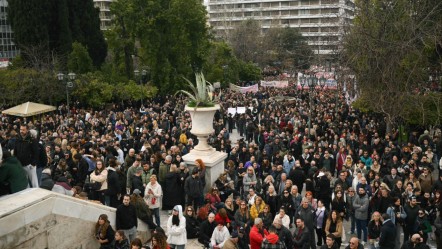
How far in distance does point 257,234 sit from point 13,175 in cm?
405

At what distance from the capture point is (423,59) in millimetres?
18984

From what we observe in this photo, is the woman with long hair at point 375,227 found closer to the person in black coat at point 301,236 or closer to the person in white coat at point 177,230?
the person in black coat at point 301,236

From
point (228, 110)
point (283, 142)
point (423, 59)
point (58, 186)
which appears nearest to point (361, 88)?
point (423, 59)

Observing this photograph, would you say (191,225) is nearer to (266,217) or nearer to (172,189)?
(266,217)

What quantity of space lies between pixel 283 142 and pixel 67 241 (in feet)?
35.6

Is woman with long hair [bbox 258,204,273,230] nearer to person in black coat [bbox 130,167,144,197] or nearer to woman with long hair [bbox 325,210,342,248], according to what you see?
woman with long hair [bbox 325,210,342,248]

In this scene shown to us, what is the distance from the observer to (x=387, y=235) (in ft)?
27.3

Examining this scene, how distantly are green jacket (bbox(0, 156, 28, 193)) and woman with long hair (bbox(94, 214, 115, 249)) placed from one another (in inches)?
51.3

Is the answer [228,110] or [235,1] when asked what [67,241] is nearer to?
[228,110]

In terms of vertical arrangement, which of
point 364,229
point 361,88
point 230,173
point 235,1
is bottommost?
point 364,229

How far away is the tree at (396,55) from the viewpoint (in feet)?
58.3

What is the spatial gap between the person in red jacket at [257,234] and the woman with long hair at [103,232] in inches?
94.2

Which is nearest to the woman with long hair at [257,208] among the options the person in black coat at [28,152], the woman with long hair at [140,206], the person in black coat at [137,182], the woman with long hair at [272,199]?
the woman with long hair at [272,199]

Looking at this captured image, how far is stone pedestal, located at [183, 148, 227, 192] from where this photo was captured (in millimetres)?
12398
